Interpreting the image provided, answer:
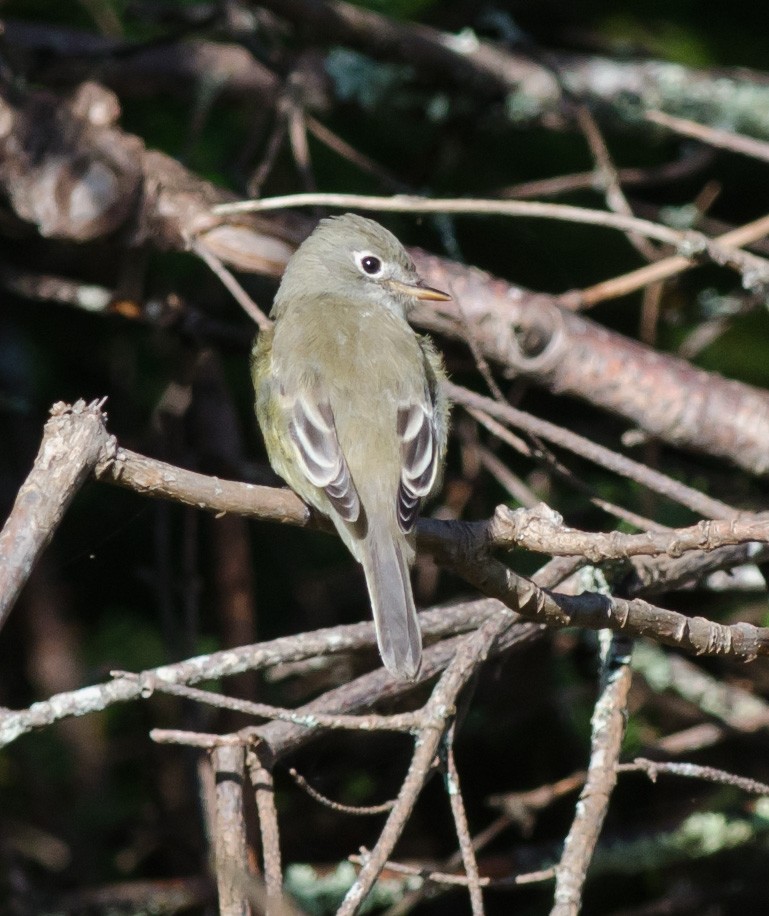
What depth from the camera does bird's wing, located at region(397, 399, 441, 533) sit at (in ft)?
10.6

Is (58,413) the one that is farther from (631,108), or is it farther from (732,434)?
(631,108)

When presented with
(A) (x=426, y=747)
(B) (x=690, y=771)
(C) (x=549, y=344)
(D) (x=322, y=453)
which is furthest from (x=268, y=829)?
(C) (x=549, y=344)

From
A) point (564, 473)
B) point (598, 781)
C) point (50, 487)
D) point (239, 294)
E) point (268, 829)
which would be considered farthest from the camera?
point (239, 294)

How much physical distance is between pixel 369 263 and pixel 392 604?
1.79 m

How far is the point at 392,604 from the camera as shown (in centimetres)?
320

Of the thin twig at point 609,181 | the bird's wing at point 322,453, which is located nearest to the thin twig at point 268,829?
the bird's wing at point 322,453

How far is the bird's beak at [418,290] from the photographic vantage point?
14.0ft

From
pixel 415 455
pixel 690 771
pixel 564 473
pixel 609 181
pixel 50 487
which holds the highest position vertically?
pixel 609 181

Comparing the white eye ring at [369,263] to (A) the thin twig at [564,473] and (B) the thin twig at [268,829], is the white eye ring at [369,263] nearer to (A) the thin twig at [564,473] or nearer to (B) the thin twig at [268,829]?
(A) the thin twig at [564,473]

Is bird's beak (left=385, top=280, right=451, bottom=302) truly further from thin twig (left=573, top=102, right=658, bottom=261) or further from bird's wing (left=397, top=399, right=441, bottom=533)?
thin twig (left=573, top=102, right=658, bottom=261)

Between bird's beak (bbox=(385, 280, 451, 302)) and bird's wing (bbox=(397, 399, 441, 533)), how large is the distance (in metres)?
0.54

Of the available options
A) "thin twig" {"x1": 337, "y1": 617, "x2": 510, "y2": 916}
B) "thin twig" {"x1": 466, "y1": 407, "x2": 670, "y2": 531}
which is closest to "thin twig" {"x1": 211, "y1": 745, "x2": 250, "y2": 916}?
"thin twig" {"x1": 337, "y1": 617, "x2": 510, "y2": 916}

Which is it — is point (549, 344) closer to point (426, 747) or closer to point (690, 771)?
point (690, 771)

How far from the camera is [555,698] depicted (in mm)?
4910
